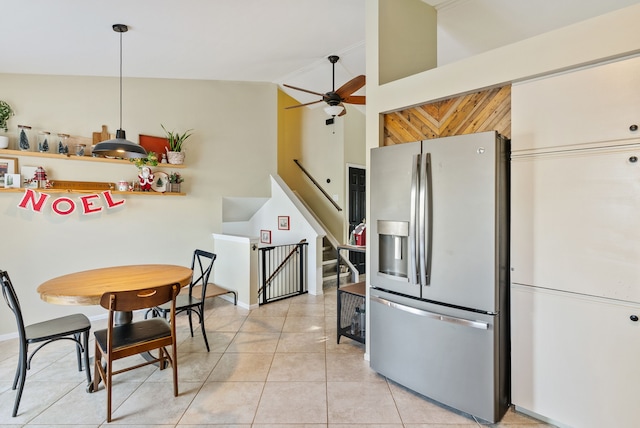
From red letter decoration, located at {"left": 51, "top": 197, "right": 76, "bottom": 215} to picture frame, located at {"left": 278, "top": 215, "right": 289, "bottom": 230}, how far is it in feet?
9.69

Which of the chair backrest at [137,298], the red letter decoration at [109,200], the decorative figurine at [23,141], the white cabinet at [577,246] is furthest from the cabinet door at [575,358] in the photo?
the decorative figurine at [23,141]

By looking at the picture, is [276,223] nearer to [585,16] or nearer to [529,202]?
[529,202]

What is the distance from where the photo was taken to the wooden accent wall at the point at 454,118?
2279 mm

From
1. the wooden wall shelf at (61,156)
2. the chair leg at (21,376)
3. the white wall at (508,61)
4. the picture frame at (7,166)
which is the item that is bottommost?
the chair leg at (21,376)

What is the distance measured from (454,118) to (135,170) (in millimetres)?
3945

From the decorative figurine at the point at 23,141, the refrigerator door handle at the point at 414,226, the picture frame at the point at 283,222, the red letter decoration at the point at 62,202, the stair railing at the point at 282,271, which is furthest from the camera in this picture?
the picture frame at the point at 283,222

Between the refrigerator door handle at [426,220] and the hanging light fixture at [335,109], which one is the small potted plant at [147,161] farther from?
the refrigerator door handle at [426,220]

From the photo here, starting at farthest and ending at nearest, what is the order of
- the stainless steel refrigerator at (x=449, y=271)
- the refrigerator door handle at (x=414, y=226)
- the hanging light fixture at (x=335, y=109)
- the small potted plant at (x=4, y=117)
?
1. the hanging light fixture at (x=335, y=109)
2. the small potted plant at (x=4, y=117)
3. the refrigerator door handle at (x=414, y=226)
4. the stainless steel refrigerator at (x=449, y=271)

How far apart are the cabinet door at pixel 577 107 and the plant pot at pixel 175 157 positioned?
159 inches

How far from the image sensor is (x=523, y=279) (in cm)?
213

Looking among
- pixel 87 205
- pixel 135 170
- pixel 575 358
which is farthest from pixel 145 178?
pixel 575 358

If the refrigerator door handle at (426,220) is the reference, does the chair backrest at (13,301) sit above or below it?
below

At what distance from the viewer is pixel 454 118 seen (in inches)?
99.7

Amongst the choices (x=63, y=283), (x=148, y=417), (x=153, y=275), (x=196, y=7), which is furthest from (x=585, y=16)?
(x=63, y=283)
